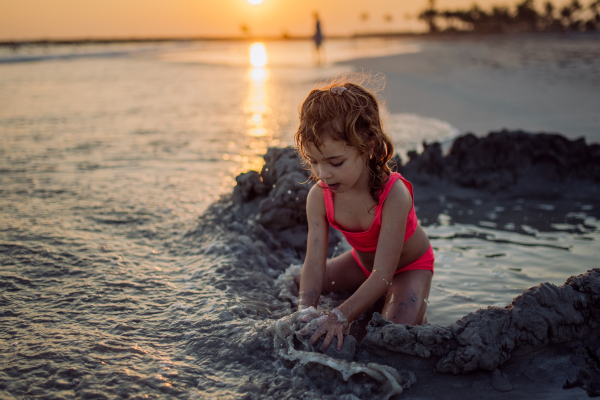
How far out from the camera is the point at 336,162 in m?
2.15

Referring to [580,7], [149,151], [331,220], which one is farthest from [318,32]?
[580,7]

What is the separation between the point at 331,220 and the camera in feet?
8.18

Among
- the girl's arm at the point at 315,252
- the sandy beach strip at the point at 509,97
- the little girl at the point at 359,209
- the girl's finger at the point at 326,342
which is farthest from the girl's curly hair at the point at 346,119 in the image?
the sandy beach strip at the point at 509,97

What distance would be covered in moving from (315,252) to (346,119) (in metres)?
0.80

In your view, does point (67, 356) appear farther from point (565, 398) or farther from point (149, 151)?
point (149, 151)

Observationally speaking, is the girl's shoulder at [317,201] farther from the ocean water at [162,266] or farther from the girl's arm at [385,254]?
the ocean water at [162,266]

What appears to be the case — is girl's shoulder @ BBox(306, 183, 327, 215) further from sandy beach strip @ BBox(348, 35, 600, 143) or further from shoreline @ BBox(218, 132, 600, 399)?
sandy beach strip @ BBox(348, 35, 600, 143)

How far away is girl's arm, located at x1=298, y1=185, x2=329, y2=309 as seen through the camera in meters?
2.48

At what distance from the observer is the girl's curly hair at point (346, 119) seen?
82.1 inches

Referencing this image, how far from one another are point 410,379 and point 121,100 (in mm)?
11081

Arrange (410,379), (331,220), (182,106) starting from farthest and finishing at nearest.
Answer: (182,106) → (331,220) → (410,379)

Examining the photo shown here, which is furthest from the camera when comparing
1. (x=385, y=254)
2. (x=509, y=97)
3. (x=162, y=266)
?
(x=509, y=97)

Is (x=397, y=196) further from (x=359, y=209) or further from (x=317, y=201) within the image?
(x=317, y=201)

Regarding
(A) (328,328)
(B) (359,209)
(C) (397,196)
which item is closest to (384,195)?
(C) (397,196)
